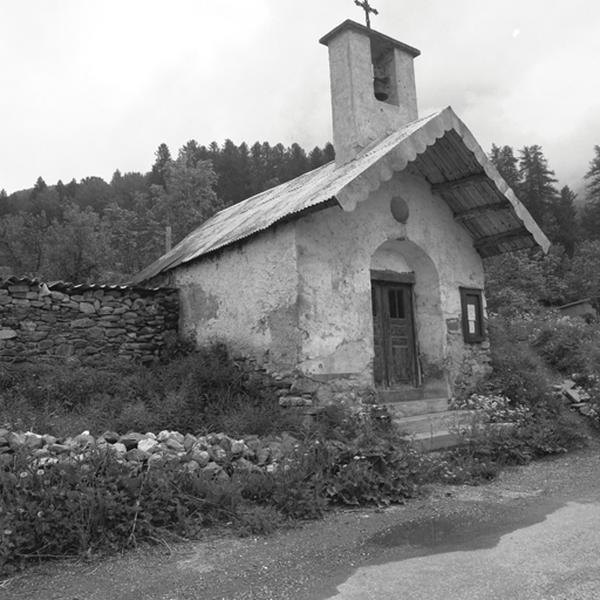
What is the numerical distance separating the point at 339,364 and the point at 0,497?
4507mm

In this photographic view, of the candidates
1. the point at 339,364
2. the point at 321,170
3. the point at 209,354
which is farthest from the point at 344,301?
the point at 321,170

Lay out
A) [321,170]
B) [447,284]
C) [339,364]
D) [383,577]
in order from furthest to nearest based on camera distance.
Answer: [321,170]
[447,284]
[339,364]
[383,577]

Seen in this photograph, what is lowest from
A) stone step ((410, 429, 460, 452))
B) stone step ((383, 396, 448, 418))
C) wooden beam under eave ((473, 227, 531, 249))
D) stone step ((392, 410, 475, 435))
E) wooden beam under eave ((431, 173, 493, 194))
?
stone step ((410, 429, 460, 452))

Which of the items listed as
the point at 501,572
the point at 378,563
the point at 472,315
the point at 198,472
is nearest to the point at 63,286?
the point at 198,472

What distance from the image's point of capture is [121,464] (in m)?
4.54

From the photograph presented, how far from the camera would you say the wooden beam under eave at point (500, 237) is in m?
9.42

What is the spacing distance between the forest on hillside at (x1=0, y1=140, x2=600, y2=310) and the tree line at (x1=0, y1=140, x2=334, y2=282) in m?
0.05

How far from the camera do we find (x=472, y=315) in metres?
9.77

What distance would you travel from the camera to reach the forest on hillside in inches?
747

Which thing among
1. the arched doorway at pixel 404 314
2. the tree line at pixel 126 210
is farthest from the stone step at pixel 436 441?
the tree line at pixel 126 210

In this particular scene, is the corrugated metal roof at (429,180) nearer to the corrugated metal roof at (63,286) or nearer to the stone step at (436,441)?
the corrugated metal roof at (63,286)

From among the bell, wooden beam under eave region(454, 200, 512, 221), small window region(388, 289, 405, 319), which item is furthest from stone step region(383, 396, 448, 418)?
the bell

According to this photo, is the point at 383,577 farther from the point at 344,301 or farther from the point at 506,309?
the point at 506,309

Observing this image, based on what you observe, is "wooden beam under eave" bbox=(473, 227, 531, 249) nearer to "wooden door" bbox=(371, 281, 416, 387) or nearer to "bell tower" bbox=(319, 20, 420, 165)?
"wooden door" bbox=(371, 281, 416, 387)
